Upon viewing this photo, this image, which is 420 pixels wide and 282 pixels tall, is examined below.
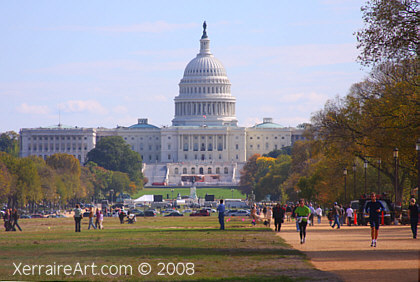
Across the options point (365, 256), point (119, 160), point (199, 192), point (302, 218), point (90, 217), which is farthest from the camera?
point (119, 160)

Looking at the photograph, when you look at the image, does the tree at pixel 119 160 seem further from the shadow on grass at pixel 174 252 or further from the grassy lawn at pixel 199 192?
the shadow on grass at pixel 174 252

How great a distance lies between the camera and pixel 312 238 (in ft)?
121

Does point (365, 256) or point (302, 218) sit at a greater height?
point (302, 218)

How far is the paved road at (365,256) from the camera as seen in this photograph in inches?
828

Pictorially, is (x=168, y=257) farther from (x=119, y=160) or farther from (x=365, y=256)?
(x=119, y=160)

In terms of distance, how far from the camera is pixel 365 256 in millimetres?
25938

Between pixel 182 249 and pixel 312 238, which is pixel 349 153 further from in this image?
pixel 182 249

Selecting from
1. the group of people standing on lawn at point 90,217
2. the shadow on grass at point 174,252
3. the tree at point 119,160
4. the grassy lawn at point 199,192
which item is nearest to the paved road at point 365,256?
the shadow on grass at point 174,252

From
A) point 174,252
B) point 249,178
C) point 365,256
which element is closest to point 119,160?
point 249,178

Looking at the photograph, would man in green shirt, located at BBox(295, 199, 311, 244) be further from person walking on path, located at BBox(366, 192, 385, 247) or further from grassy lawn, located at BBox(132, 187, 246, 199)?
grassy lawn, located at BBox(132, 187, 246, 199)

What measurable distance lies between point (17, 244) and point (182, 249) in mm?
6566

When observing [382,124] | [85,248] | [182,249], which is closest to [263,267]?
[182,249]

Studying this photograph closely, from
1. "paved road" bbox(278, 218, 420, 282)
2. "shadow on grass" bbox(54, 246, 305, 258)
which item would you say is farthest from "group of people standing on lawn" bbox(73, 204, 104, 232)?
Result: "shadow on grass" bbox(54, 246, 305, 258)

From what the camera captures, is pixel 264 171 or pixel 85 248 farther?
pixel 264 171
